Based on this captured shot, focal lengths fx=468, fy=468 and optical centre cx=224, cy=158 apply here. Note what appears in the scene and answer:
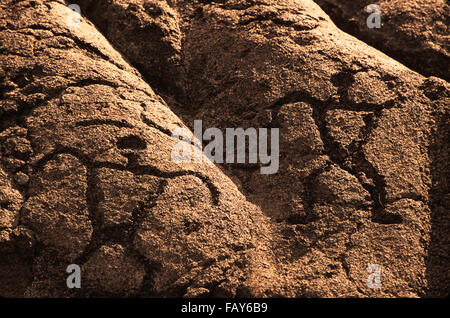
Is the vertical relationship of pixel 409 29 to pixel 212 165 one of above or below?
above

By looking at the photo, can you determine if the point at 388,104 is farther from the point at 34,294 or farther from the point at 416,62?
the point at 34,294

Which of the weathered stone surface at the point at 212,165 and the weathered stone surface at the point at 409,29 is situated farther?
the weathered stone surface at the point at 409,29

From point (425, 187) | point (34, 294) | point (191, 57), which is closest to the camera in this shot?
point (34, 294)

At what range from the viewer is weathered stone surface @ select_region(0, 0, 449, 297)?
1.15 metres

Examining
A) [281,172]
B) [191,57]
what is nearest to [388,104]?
[281,172]

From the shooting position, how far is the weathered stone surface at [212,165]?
115cm

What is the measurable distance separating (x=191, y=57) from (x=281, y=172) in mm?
486

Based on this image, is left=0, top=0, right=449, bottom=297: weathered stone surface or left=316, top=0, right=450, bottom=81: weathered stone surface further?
left=316, top=0, right=450, bottom=81: weathered stone surface

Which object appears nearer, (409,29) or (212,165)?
(212,165)

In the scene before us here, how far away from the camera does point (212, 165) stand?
51.6 inches

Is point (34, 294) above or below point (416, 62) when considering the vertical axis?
below

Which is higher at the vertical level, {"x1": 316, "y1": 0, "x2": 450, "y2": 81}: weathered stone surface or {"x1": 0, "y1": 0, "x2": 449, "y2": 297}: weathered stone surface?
{"x1": 316, "y1": 0, "x2": 450, "y2": 81}: weathered stone surface

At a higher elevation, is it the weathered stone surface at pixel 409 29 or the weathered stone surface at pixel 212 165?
the weathered stone surface at pixel 409 29

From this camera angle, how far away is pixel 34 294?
1128 mm
